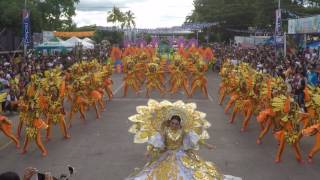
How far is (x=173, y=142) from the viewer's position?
7.55 m

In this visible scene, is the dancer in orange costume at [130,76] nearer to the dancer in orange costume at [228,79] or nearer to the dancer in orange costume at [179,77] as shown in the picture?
the dancer in orange costume at [179,77]

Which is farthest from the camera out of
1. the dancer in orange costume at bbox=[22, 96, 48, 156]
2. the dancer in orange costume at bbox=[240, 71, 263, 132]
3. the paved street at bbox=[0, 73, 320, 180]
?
the dancer in orange costume at bbox=[240, 71, 263, 132]

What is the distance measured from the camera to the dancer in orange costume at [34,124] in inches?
457

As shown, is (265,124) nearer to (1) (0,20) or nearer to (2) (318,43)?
(2) (318,43)

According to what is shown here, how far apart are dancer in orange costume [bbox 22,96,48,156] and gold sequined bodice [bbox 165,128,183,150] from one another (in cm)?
485

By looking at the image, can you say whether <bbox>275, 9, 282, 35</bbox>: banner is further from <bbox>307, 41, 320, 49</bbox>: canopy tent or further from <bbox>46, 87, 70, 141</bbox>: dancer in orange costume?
<bbox>46, 87, 70, 141</bbox>: dancer in orange costume

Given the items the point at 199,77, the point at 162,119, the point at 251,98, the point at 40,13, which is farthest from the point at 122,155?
the point at 40,13

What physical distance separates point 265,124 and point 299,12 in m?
37.6

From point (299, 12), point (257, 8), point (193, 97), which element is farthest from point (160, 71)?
point (257, 8)

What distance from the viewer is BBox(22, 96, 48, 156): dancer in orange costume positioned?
11.6m

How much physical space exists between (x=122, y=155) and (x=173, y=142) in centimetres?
444

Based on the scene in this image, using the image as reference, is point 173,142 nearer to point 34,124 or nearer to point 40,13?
point 34,124

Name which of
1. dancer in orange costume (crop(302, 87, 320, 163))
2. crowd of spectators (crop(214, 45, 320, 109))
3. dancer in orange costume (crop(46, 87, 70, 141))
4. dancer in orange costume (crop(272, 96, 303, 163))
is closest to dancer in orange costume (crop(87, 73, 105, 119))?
dancer in orange costume (crop(46, 87, 70, 141))

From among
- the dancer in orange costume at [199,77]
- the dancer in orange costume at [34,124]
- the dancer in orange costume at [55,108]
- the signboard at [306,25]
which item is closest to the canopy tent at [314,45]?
the signboard at [306,25]
